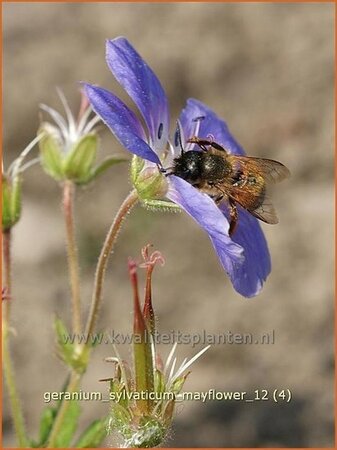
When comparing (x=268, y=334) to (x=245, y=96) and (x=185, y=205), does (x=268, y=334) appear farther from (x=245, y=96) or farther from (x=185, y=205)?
(x=185, y=205)

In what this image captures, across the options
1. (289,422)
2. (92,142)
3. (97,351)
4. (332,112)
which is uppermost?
(332,112)

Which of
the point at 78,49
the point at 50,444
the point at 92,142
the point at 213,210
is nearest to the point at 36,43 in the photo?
the point at 78,49

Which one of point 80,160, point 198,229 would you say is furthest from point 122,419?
point 198,229

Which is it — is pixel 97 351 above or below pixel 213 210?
below

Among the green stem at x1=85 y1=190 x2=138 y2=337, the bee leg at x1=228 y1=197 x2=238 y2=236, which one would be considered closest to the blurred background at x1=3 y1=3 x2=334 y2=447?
the green stem at x1=85 y1=190 x2=138 y2=337

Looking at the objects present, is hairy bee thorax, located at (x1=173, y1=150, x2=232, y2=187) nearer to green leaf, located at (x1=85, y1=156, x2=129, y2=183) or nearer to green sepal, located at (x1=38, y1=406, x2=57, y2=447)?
green leaf, located at (x1=85, y1=156, x2=129, y2=183)

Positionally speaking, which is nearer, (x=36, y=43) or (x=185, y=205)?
(x=185, y=205)

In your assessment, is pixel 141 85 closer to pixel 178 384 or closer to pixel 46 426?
pixel 178 384

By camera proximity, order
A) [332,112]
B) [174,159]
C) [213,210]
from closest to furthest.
→ [213,210] → [174,159] → [332,112]
